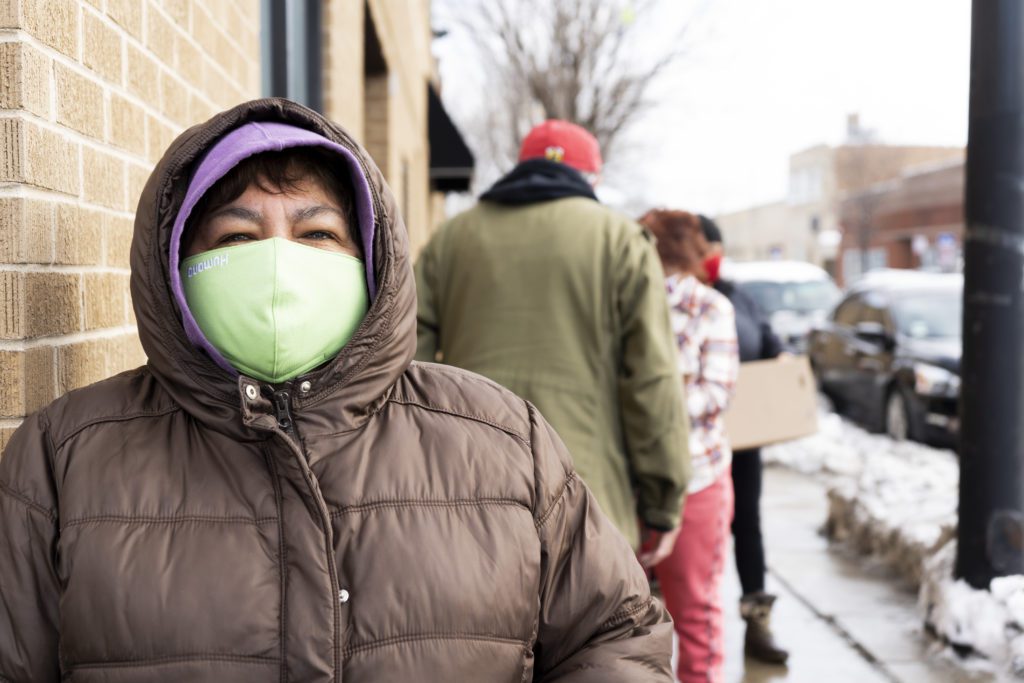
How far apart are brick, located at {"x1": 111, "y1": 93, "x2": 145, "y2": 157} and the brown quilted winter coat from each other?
75cm

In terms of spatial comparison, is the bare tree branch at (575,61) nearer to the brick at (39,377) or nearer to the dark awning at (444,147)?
the dark awning at (444,147)

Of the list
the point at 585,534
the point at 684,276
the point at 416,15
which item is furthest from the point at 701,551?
the point at 416,15

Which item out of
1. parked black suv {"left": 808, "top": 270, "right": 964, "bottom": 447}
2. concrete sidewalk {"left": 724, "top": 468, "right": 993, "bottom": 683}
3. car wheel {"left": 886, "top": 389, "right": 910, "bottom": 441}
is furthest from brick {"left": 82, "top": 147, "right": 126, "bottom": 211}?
car wheel {"left": 886, "top": 389, "right": 910, "bottom": 441}

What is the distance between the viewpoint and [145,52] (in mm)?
2510

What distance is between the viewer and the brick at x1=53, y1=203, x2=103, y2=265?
2.03 metres

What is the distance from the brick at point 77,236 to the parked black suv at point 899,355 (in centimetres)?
809

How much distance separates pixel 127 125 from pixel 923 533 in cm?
428

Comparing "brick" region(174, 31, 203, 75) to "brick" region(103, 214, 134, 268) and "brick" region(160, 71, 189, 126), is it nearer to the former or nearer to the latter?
"brick" region(160, 71, 189, 126)

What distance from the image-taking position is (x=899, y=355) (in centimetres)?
977

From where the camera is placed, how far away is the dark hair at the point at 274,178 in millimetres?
1684

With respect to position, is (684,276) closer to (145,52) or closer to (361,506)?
(145,52)

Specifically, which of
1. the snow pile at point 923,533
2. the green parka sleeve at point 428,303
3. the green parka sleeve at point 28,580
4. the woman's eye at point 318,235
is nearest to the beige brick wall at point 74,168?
the green parka sleeve at point 28,580

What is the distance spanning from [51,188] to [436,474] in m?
0.97

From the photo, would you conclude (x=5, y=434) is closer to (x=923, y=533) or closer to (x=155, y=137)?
(x=155, y=137)
